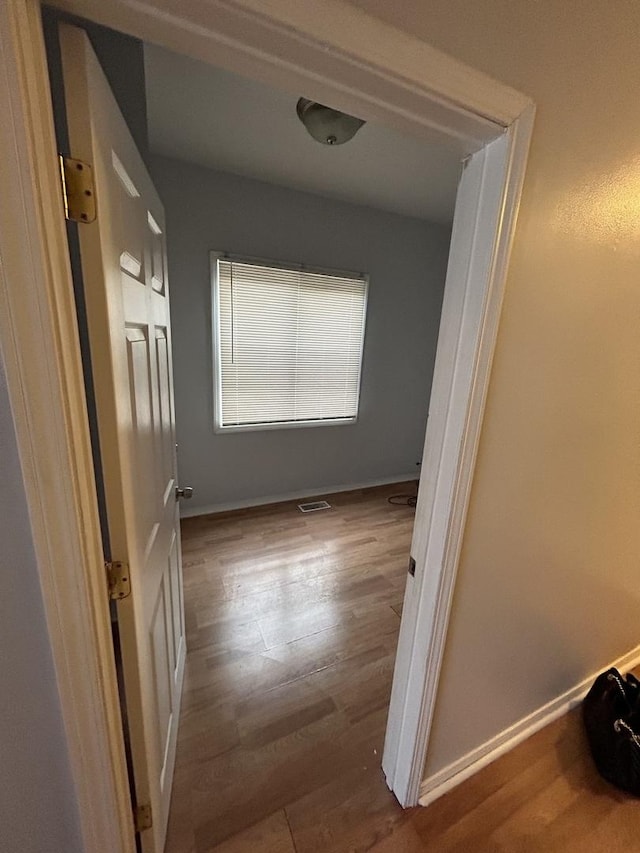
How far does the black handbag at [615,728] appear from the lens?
1.24 metres

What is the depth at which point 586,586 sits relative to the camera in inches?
54.4

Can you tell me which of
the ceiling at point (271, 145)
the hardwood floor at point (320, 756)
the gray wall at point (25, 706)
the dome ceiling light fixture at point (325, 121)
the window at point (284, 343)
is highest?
the ceiling at point (271, 145)

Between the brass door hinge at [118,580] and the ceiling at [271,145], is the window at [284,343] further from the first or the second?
the brass door hinge at [118,580]

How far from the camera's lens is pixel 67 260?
522 millimetres

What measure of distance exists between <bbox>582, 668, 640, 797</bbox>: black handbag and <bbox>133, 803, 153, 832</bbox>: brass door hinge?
60.4 inches

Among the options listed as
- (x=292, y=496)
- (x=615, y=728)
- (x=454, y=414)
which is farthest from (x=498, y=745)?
(x=292, y=496)

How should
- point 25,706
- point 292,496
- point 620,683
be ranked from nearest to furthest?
point 25,706 → point 620,683 → point 292,496

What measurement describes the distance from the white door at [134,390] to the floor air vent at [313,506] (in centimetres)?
188

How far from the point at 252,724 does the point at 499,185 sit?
6.34ft

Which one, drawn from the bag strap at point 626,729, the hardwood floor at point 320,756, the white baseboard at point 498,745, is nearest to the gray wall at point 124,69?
the hardwood floor at point 320,756

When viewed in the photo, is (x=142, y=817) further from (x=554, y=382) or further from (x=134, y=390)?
(x=554, y=382)

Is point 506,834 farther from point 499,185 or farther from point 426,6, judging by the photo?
point 426,6

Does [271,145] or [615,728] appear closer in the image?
[615,728]

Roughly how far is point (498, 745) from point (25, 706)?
1.58 meters
